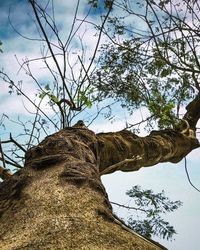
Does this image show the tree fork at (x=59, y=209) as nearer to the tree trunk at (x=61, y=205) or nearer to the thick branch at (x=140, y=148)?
the tree trunk at (x=61, y=205)

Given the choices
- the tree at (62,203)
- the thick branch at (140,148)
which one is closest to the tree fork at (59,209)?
the tree at (62,203)

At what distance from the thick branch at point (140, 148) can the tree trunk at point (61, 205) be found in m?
0.37

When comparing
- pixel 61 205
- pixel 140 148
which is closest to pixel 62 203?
pixel 61 205

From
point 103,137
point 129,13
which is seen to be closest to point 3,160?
point 103,137

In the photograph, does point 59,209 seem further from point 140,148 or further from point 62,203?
point 140,148

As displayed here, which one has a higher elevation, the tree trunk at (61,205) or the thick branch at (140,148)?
the thick branch at (140,148)

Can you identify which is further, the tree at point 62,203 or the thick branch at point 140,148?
the thick branch at point 140,148

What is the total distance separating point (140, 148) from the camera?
287 cm

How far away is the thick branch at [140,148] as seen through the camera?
2512mm

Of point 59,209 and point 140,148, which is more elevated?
point 140,148

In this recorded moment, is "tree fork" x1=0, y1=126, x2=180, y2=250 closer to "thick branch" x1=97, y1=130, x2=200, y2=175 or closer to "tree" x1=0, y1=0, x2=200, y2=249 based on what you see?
"tree" x1=0, y1=0, x2=200, y2=249

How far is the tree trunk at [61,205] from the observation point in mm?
831

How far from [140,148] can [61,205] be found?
6.18ft

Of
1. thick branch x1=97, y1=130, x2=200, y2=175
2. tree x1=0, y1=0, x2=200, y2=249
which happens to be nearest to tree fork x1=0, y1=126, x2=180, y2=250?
tree x1=0, y1=0, x2=200, y2=249
